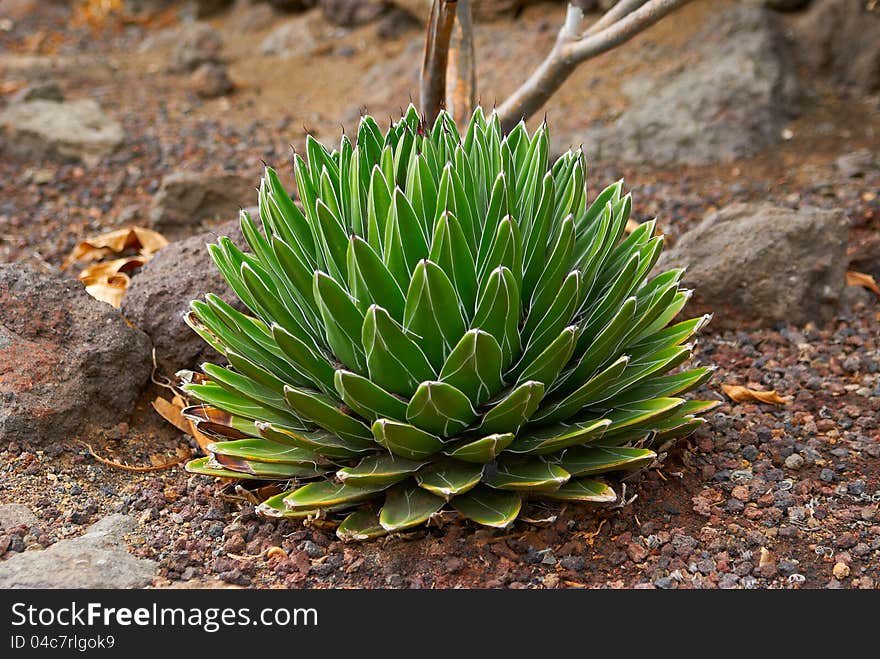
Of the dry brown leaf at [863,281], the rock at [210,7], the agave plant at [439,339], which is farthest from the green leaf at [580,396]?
the rock at [210,7]

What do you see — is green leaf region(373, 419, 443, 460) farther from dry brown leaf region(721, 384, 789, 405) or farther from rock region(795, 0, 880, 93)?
rock region(795, 0, 880, 93)

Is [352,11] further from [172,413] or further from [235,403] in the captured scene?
[235,403]

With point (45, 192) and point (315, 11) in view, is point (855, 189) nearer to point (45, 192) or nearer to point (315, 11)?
point (45, 192)

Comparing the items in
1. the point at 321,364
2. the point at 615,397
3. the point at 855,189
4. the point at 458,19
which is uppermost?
the point at 458,19

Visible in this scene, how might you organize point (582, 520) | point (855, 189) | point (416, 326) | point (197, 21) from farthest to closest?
point (197, 21) → point (855, 189) → point (582, 520) → point (416, 326)

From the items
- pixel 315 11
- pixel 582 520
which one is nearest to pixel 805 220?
pixel 582 520
